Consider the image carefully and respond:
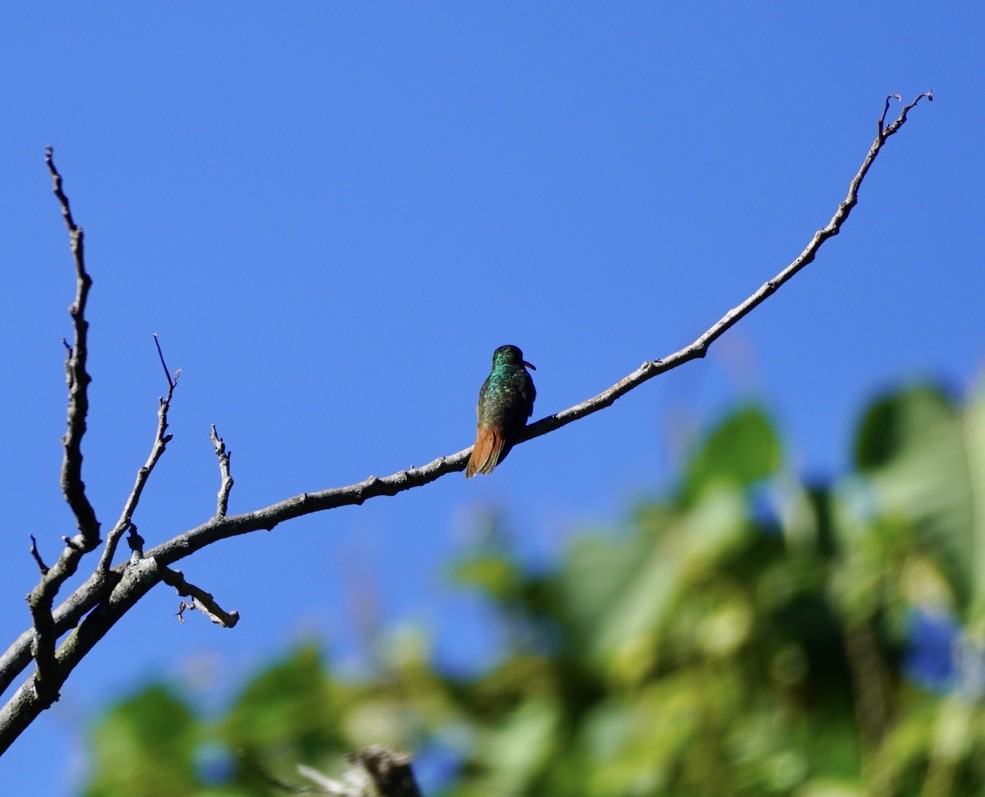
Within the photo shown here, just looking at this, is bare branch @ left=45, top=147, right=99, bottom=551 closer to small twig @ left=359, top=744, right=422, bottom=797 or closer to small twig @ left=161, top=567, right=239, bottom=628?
small twig @ left=161, top=567, right=239, bottom=628

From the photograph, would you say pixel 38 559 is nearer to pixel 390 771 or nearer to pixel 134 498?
pixel 134 498

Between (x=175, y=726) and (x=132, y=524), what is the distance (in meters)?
3.79

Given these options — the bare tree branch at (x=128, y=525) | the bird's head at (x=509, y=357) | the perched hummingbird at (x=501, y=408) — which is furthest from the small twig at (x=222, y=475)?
the bird's head at (x=509, y=357)

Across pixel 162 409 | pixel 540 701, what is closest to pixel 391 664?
pixel 540 701

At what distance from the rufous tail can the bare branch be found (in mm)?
5193

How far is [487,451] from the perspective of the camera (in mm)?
9164

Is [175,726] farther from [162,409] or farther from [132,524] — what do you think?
[132,524]

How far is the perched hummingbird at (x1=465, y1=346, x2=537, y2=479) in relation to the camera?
29.8 ft

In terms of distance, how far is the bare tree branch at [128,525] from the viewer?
3.65 m

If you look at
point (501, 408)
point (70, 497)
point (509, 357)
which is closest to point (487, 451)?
point (501, 408)

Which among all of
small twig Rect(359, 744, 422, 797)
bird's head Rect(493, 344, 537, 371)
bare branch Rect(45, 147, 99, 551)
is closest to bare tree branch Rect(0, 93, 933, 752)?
bare branch Rect(45, 147, 99, 551)

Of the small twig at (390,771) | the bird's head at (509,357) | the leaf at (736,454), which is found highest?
the bird's head at (509,357)

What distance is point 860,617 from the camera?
841 mm

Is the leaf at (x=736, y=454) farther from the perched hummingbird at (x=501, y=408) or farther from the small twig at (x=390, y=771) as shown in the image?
the perched hummingbird at (x=501, y=408)
